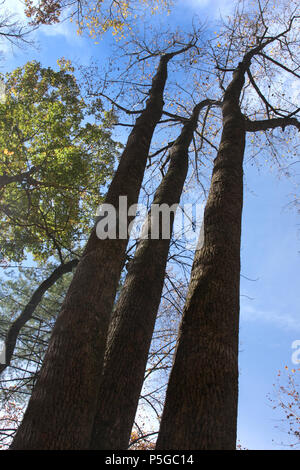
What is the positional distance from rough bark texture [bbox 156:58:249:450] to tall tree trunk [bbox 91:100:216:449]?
48 cm

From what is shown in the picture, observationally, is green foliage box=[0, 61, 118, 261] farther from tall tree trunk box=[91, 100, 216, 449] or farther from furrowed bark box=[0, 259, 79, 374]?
tall tree trunk box=[91, 100, 216, 449]

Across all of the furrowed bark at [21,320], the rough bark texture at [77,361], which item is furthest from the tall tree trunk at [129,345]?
the furrowed bark at [21,320]

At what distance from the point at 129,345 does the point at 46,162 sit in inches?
282

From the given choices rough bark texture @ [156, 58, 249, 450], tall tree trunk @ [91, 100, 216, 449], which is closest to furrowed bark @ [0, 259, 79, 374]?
tall tree trunk @ [91, 100, 216, 449]

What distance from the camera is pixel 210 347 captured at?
2.09 meters

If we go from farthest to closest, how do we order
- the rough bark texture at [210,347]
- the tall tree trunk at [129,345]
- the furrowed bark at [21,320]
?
the furrowed bark at [21,320] < the tall tree trunk at [129,345] < the rough bark texture at [210,347]

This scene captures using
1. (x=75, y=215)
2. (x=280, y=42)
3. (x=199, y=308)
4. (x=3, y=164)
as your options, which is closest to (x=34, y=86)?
(x=3, y=164)

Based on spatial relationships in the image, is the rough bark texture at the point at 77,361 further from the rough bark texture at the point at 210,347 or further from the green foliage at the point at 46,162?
the green foliage at the point at 46,162

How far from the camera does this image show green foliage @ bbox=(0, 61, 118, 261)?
27.8ft

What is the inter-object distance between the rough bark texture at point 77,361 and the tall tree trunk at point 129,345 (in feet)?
0.86

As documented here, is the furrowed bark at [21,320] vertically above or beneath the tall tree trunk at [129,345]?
above

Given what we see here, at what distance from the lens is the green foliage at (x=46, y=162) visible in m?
8.48

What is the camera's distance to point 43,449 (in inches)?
68.6

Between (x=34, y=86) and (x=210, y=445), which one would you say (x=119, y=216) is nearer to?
(x=210, y=445)
